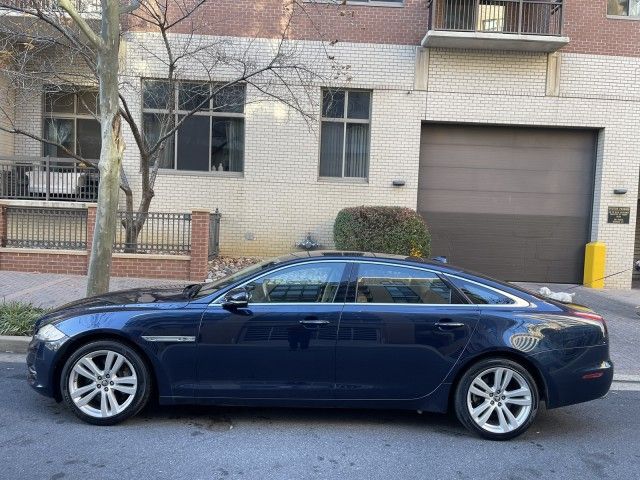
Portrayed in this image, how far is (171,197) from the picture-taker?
13.2 meters

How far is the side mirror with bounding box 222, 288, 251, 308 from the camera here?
4562 mm

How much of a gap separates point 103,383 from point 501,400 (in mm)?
3159

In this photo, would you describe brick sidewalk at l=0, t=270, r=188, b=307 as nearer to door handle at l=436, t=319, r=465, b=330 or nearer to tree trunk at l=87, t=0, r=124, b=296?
tree trunk at l=87, t=0, r=124, b=296

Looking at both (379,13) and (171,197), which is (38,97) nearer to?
(171,197)

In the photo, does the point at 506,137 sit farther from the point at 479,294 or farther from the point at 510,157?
the point at 479,294

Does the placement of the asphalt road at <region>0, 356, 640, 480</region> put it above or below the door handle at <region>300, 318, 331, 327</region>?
below

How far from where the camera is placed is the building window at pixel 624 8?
13172mm

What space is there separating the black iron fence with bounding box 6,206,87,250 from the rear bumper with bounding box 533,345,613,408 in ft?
29.7

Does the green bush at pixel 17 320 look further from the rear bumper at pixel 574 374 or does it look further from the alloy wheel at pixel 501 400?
the rear bumper at pixel 574 374

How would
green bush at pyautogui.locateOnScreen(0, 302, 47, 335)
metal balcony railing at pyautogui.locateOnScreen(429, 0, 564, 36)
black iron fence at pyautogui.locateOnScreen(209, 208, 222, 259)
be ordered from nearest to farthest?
green bush at pyautogui.locateOnScreen(0, 302, 47, 335) → black iron fence at pyautogui.locateOnScreen(209, 208, 222, 259) → metal balcony railing at pyautogui.locateOnScreen(429, 0, 564, 36)

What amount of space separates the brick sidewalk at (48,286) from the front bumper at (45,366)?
4.03 m

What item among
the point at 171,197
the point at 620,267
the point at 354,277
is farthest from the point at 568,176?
the point at 354,277

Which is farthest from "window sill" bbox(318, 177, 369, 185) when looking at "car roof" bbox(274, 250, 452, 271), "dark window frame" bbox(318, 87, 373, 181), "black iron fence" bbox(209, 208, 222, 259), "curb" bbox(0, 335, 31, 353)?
"car roof" bbox(274, 250, 452, 271)

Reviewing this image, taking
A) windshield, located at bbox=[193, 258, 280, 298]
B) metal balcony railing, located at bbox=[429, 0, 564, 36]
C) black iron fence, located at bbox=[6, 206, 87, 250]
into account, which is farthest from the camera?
metal balcony railing, located at bbox=[429, 0, 564, 36]
